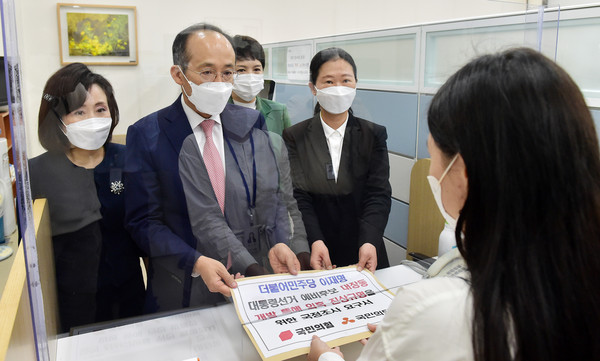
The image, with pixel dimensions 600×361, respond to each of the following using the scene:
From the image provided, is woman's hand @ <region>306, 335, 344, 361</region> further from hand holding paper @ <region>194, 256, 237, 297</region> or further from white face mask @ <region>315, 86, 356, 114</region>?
white face mask @ <region>315, 86, 356, 114</region>

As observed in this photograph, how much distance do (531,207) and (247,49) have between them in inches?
29.2

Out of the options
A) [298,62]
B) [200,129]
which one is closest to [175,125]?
[200,129]

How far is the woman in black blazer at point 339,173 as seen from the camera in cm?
126

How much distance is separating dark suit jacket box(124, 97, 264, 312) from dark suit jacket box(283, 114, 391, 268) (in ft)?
0.76

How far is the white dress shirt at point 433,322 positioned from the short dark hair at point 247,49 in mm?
669

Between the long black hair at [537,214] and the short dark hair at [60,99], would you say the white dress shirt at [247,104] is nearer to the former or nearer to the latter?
the short dark hair at [60,99]

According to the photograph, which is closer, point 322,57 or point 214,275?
point 214,275

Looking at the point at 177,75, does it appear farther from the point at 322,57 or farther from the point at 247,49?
the point at 322,57

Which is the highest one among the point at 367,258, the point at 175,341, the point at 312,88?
the point at 312,88

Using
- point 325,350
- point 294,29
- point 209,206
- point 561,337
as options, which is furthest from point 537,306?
point 294,29

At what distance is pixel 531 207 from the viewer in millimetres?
583

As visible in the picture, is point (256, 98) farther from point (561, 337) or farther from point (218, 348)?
point (561, 337)

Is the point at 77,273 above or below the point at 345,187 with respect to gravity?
below

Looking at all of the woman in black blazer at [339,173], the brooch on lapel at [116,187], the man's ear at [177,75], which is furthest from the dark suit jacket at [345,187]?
the brooch on lapel at [116,187]
